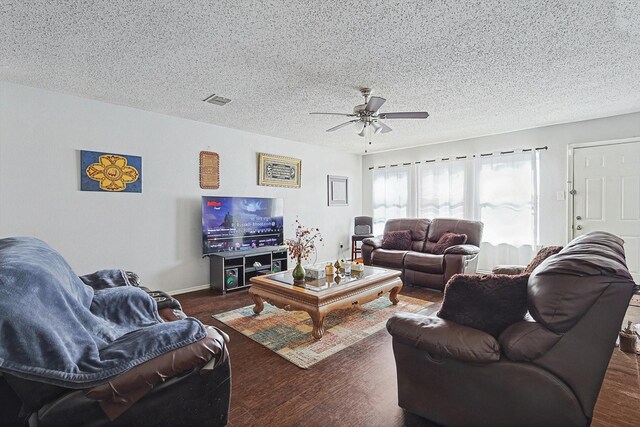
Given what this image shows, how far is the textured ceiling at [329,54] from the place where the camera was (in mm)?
2021

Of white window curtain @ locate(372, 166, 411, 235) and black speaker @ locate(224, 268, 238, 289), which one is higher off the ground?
white window curtain @ locate(372, 166, 411, 235)

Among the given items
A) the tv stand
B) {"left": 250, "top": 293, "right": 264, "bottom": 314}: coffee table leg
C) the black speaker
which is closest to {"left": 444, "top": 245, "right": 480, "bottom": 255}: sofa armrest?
the tv stand

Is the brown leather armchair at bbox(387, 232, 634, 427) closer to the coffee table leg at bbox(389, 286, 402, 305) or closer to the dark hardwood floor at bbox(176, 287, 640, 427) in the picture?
the dark hardwood floor at bbox(176, 287, 640, 427)

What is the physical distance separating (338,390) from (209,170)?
3.57 metres

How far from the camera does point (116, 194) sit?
3.82 metres

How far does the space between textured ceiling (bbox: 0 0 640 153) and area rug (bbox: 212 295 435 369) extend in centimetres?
236

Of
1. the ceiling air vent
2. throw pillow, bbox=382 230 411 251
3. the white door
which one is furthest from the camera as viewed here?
throw pillow, bbox=382 230 411 251

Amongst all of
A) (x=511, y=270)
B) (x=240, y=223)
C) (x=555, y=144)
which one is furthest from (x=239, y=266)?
(x=555, y=144)

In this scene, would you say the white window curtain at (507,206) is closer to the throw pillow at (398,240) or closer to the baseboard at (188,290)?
the throw pillow at (398,240)

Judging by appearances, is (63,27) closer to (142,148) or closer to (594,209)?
(142,148)

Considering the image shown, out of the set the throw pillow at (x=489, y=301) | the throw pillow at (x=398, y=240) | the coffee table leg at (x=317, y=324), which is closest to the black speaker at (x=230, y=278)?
the coffee table leg at (x=317, y=324)

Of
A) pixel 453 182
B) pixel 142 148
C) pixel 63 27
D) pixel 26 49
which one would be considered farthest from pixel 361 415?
pixel 453 182

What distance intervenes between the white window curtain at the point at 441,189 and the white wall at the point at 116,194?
2.86 metres

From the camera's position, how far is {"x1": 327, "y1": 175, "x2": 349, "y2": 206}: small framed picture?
6.46m
